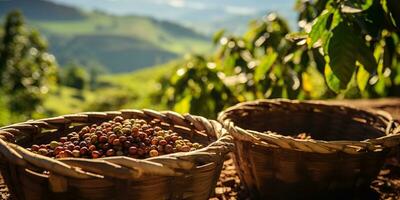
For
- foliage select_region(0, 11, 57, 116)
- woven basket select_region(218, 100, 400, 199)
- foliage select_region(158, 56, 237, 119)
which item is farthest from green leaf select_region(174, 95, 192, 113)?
foliage select_region(0, 11, 57, 116)

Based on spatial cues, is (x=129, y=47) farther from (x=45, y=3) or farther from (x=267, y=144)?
(x=267, y=144)

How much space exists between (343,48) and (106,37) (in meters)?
156

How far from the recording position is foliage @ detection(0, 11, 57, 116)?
1029 inches

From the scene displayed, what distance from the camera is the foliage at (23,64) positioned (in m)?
26.1

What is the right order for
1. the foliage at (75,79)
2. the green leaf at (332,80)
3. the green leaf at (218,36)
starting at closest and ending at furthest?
the green leaf at (332,80) < the green leaf at (218,36) < the foliage at (75,79)

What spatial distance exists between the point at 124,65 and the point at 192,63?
495 ft

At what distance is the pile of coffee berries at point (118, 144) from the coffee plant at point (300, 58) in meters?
0.85

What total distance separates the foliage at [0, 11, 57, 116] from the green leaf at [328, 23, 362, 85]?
2442 cm

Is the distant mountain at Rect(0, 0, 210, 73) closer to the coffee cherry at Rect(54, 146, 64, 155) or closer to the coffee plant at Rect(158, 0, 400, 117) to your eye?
the coffee plant at Rect(158, 0, 400, 117)

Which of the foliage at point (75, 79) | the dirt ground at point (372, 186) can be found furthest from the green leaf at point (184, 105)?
the foliage at point (75, 79)

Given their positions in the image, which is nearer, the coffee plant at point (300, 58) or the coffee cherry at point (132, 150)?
the coffee cherry at point (132, 150)

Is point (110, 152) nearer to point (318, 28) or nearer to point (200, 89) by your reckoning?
point (318, 28)

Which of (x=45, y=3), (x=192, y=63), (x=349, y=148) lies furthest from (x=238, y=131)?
(x=45, y=3)

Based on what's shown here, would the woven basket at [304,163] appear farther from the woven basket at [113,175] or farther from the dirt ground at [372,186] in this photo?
the woven basket at [113,175]
